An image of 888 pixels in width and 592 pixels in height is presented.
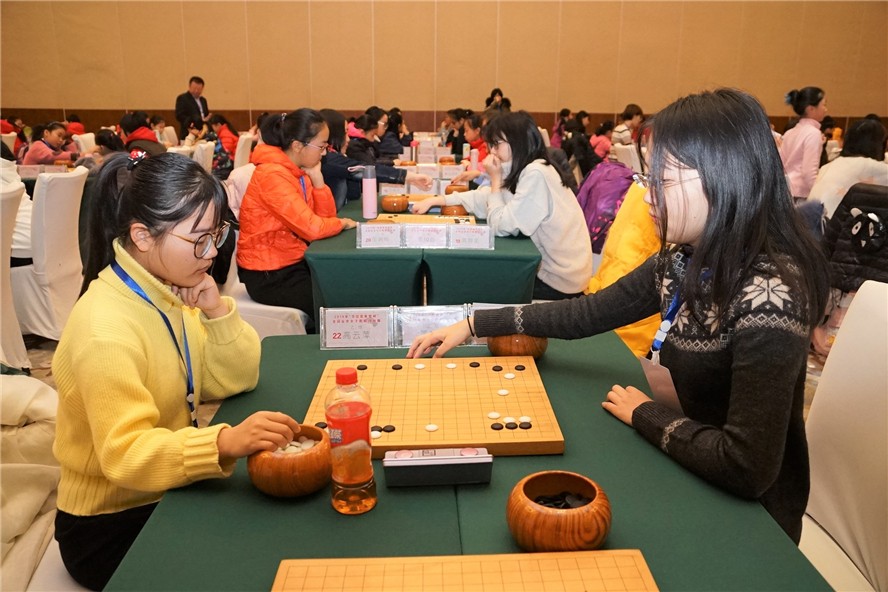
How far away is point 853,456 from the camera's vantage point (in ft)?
4.32

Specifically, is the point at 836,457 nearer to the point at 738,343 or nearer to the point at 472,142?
Result: the point at 738,343

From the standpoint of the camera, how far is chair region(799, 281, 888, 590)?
1.26m

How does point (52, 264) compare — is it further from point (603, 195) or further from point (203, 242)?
point (603, 195)

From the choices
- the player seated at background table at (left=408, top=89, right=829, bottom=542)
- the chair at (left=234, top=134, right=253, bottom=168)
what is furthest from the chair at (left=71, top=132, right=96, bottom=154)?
the player seated at background table at (left=408, top=89, right=829, bottom=542)

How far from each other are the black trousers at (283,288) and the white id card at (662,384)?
6.28 ft

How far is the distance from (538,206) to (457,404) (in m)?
1.80

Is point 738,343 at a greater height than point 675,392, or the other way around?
point 738,343

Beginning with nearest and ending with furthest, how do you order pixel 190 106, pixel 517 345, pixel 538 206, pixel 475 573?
pixel 475 573
pixel 517 345
pixel 538 206
pixel 190 106

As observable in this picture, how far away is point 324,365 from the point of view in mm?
1491

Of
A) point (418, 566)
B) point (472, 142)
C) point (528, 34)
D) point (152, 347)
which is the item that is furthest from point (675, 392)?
point (528, 34)

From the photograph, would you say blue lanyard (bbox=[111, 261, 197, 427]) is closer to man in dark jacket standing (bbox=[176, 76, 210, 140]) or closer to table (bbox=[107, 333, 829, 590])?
table (bbox=[107, 333, 829, 590])

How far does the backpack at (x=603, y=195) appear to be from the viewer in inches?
141

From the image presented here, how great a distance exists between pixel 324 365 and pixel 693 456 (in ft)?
2.50

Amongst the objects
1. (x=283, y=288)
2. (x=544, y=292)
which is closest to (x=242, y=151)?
(x=283, y=288)
